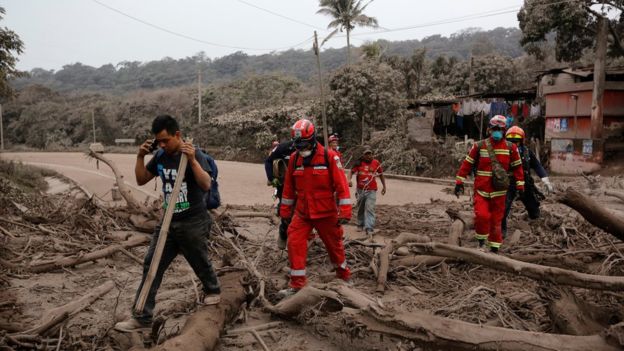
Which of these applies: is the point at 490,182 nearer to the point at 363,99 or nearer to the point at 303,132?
the point at 303,132

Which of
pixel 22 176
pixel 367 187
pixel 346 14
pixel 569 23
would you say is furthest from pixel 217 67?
pixel 367 187

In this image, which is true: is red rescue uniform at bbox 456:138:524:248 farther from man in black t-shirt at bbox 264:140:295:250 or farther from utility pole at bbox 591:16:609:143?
utility pole at bbox 591:16:609:143

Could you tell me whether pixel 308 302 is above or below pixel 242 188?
above

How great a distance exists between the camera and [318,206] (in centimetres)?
472

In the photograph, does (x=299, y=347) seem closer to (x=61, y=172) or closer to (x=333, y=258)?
(x=333, y=258)

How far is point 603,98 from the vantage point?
720 inches

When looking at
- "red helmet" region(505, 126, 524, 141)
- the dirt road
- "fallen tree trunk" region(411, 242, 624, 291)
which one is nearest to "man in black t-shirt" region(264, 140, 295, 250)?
"fallen tree trunk" region(411, 242, 624, 291)

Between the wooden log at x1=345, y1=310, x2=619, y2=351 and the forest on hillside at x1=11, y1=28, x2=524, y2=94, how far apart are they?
76.8m

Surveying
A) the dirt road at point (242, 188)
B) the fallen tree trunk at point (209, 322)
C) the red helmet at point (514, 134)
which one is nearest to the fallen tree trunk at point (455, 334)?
the fallen tree trunk at point (209, 322)

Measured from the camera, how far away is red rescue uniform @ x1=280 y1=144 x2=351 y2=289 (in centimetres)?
470

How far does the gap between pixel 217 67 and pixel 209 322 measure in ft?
339

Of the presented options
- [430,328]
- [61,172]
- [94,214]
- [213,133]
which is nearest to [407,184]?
[94,214]

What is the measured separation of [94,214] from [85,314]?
3.49 meters

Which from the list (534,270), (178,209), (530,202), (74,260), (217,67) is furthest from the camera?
(217,67)
